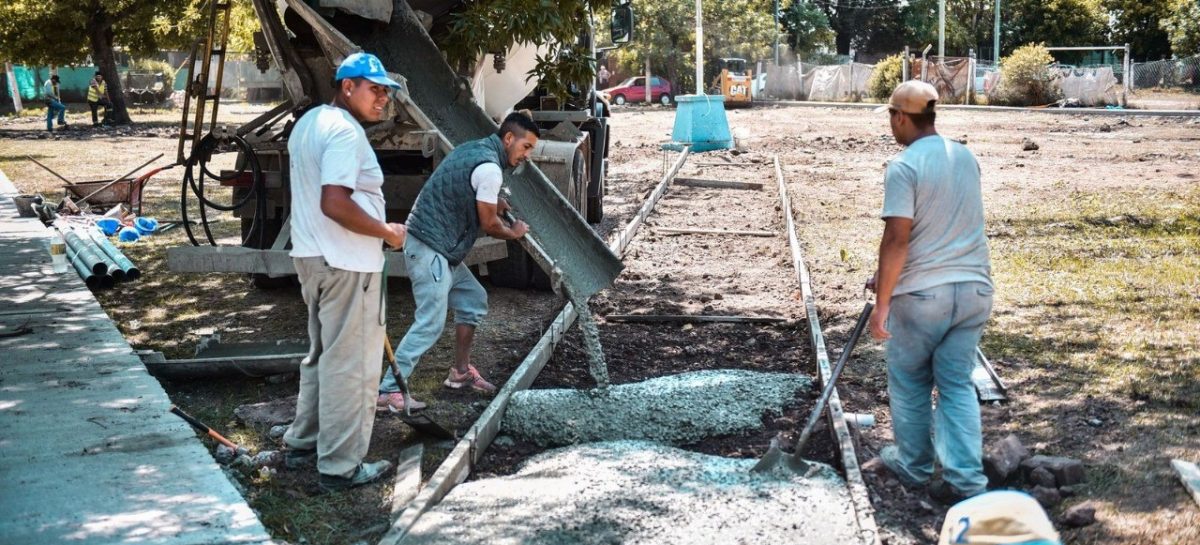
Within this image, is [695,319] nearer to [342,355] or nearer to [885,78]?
[342,355]

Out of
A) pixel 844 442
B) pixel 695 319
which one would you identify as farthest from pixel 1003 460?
pixel 695 319

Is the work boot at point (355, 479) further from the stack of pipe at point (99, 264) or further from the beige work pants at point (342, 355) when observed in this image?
the stack of pipe at point (99, 264)

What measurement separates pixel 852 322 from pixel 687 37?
151 ft

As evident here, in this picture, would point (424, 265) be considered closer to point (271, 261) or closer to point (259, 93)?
point (271, 261)

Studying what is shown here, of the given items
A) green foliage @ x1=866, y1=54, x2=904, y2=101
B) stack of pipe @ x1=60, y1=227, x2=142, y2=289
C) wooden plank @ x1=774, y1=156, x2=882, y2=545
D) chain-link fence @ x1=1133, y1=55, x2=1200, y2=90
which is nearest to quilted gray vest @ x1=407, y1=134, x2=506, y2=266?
wooden plank @ x1=774, y1=156, x2=882, y2=545

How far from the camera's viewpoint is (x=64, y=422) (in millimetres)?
6066

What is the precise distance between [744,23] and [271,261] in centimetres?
4994

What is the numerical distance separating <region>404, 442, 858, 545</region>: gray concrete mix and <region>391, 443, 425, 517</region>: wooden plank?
233 mm

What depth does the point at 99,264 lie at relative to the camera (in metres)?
10.4

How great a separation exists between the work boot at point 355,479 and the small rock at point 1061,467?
121 inches

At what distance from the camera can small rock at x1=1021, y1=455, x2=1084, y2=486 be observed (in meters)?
5.26

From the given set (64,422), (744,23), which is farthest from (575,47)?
(744,23)

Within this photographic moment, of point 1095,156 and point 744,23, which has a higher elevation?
point 744,23

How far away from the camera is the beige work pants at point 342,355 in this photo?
525cm
